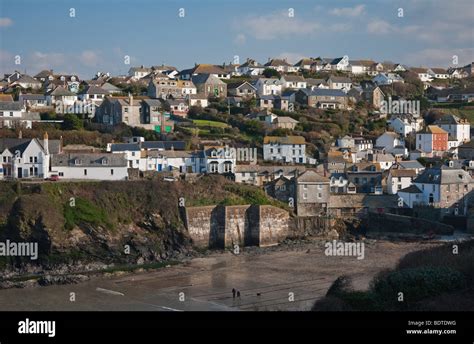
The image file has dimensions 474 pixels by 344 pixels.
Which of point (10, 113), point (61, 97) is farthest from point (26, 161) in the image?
point (61, 97)

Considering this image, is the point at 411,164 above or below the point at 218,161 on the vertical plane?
below

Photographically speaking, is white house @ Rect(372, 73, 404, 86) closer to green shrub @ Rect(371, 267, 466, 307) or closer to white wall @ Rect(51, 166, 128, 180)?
white wall @ Rect(51, 166, 128, 180)

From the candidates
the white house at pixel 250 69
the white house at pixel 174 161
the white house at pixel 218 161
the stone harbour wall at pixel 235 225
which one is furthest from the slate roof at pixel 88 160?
the white house at pixel 250 69

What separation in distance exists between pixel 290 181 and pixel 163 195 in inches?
244

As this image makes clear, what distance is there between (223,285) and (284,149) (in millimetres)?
16692

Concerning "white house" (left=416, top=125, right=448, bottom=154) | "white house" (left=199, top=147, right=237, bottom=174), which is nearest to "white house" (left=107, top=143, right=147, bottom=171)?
"white house" (left=199, top=147, right=237, bottom=174)

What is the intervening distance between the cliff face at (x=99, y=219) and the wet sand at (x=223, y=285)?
1854 millimetres

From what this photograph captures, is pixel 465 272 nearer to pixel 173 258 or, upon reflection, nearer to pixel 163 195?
pixel 173 258

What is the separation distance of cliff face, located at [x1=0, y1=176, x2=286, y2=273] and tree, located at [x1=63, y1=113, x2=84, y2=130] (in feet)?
30.4

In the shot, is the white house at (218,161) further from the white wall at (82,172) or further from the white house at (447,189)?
the white house at (447,189)

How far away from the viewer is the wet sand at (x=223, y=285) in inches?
865

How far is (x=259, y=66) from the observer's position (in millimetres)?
67062

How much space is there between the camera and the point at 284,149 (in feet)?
133

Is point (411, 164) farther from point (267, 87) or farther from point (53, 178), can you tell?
point (53, 178)
